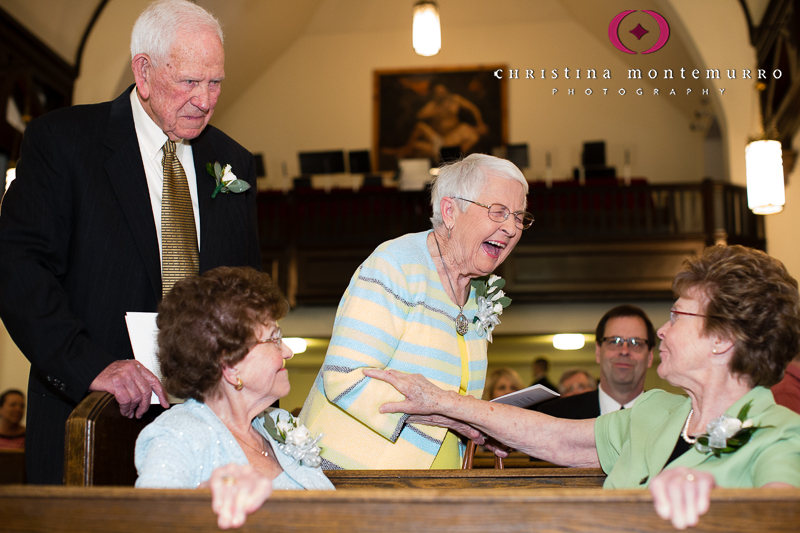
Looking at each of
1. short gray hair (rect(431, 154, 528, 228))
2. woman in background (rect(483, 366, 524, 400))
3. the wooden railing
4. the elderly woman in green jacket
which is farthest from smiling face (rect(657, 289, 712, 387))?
the wooden railing

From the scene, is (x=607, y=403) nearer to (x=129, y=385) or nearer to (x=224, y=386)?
(x=224, y=386)

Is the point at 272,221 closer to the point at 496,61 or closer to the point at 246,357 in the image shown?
the point at 496,61

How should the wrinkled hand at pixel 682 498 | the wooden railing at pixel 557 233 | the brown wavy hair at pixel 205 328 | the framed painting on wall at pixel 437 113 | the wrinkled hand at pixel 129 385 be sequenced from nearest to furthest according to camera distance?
the wrinkled hand at pixel 682 498 → the brown wavy hair at pixel 205 328 → the wrinkled hand at pixel 129 385 → the wooden railing at pixel 557 233 → the framed painting on wall at pixel 437 113

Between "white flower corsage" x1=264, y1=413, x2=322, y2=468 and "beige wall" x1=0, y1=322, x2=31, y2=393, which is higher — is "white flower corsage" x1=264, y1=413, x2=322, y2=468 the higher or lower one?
the higher one

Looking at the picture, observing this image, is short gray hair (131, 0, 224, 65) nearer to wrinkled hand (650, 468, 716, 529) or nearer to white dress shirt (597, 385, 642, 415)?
wrinkled hand (650, 468, 716, 529)

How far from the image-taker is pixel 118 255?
2.01 metres

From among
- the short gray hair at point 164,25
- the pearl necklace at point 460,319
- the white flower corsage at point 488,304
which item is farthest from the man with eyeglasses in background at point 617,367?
the short gray hair at point 164,25

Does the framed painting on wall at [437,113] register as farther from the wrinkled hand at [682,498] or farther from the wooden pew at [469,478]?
the wrinkled hand at [682,498]

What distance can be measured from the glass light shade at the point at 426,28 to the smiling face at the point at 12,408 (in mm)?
5300

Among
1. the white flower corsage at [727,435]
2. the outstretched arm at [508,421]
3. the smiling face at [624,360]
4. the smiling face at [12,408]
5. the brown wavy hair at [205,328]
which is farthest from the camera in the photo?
the smiling face at [12,408]

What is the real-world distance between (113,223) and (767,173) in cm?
575

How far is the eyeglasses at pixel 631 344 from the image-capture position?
397 cm

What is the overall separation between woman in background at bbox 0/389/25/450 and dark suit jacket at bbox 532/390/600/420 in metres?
5.22

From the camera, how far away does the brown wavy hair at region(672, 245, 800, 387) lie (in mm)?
1642
